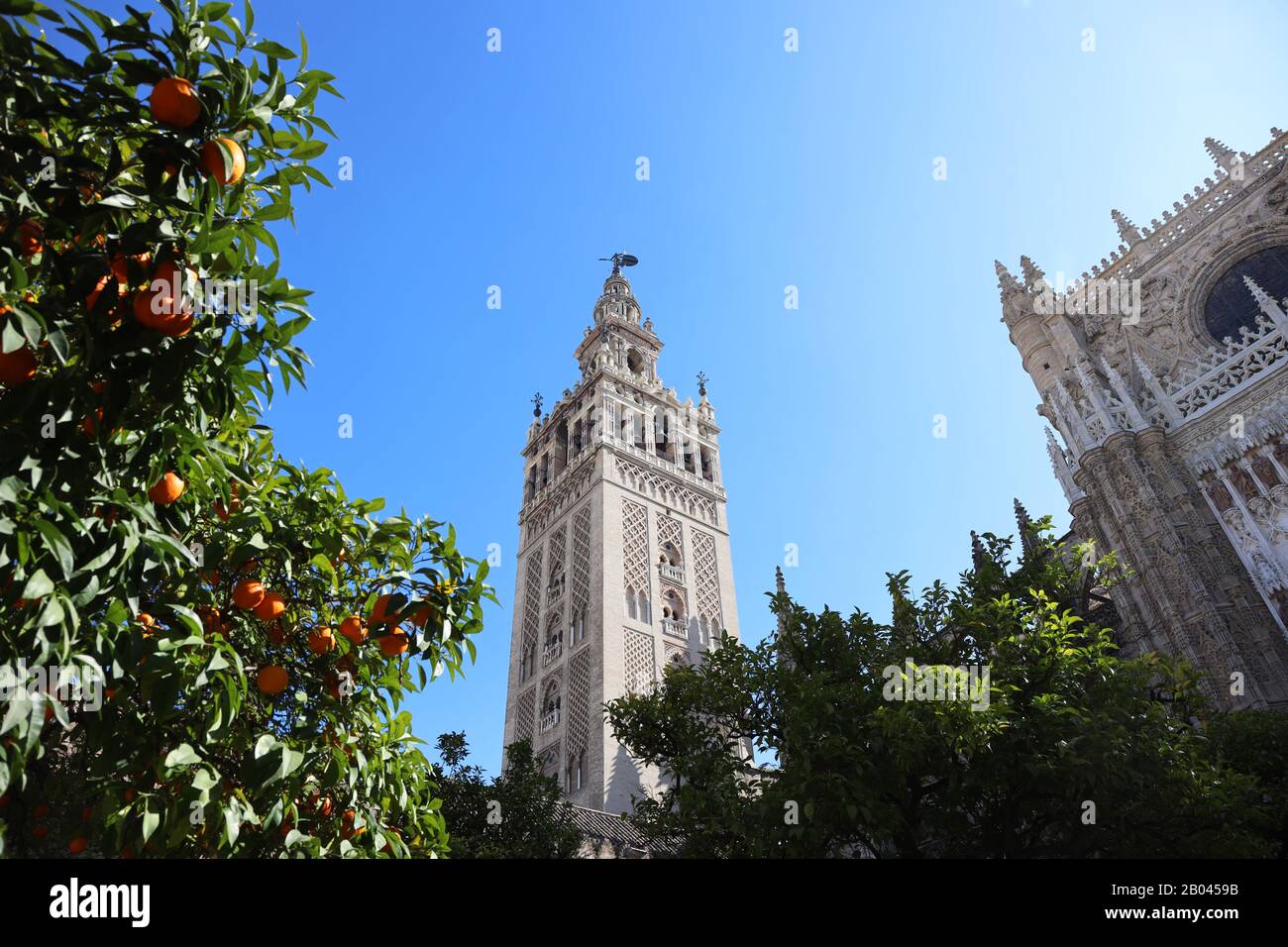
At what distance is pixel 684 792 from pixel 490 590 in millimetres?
6750

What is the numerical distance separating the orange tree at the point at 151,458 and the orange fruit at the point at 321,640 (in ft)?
0.28

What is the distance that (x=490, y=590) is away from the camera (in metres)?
6.12

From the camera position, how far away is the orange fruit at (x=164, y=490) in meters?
4.23

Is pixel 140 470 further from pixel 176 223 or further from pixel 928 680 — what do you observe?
pixel 928 680

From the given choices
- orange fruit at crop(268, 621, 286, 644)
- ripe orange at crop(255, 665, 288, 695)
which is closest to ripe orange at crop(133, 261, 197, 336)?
ripe orange at crop(255, 665, 288, 695)

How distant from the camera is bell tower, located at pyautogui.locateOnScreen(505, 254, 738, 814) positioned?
28.7 m

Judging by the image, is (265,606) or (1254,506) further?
(1254,506)

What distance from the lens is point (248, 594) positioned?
5.02m

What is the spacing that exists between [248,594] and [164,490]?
1.01 meters

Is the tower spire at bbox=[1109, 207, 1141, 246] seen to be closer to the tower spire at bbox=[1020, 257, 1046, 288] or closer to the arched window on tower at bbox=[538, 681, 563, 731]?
the tower spire at bbox=[1020, 257, 1046, 288]

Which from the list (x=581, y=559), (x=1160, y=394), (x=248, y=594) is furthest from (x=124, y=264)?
(x=581, y=559)

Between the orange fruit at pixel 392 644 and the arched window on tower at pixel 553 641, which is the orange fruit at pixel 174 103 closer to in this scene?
the orange fruit at pixel 392 644

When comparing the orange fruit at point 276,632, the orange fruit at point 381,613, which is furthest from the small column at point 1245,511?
the orange fruit at point 276,632
